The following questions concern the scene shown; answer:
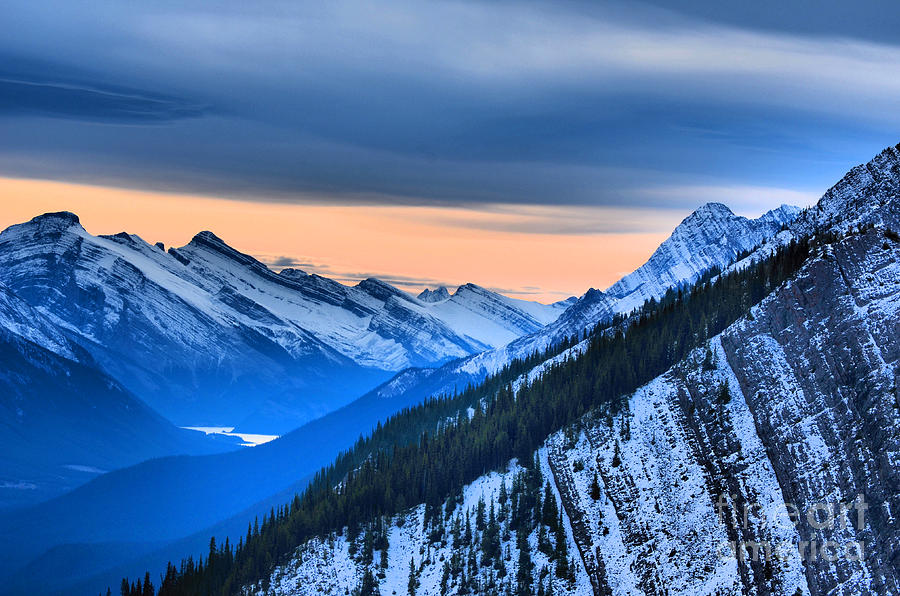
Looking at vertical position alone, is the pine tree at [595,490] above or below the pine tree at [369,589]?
above

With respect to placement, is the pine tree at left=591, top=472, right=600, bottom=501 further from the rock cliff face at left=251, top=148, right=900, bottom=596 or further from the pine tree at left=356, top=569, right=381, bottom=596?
the pine tree at left=356, top=569, right=381, bottom=596

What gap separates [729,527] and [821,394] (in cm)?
2690

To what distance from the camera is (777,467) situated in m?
159

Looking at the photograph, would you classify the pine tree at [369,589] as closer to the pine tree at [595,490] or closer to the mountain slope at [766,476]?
the mountain slope at [766,476]

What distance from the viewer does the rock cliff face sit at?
448ft

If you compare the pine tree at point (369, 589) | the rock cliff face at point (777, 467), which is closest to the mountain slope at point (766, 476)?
the rock cliff face at point (777, 467)

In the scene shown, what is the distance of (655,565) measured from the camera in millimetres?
167250

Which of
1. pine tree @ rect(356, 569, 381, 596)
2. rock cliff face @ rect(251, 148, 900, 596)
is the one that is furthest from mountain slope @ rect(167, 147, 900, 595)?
pine tree @ rect(356, 569, 381, 596)

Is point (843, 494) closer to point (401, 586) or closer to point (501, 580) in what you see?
point (501, 580)

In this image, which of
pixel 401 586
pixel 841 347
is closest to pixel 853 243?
pixel 841 347

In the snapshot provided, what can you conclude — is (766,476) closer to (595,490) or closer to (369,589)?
(595,490)

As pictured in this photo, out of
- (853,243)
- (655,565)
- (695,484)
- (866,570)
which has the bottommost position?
(866,570)

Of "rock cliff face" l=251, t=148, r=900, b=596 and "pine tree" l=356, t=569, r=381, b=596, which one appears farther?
"pine tree" l=356, t=569, r=381, b=596

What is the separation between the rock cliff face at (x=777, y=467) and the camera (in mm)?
136625
